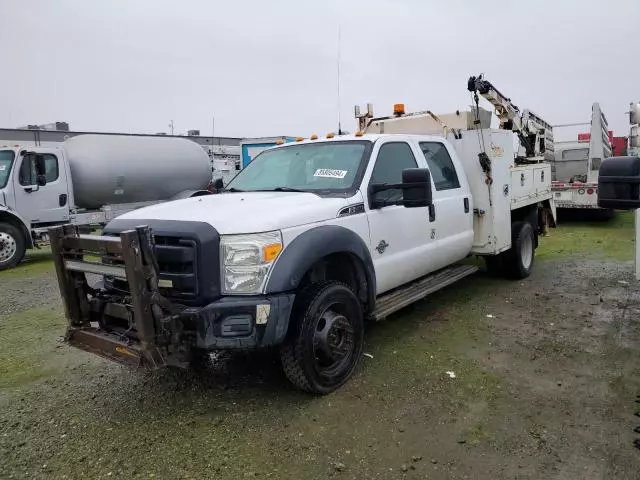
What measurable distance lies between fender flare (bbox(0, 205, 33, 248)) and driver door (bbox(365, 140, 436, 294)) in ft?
27.4

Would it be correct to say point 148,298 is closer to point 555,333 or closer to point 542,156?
point 555,333

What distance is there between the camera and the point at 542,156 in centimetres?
852

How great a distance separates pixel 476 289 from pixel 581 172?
351 inches

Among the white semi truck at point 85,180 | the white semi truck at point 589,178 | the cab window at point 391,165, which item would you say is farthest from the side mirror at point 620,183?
the white semi truck at point 589,178

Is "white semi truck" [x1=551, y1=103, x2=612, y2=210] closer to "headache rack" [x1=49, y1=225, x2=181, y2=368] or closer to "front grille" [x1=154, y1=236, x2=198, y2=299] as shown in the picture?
"front grille" [x1=154, y1=236, x2=198, y2=299]

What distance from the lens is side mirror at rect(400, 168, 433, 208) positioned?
3.99 m

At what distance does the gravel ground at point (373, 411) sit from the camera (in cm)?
293

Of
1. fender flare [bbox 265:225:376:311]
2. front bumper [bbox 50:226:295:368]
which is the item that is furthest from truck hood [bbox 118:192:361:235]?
front bumper [bbox 50:226:295:368]

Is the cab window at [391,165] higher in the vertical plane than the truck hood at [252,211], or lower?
higher

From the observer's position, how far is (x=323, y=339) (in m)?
3.67

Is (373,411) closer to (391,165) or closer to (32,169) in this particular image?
(391,165)

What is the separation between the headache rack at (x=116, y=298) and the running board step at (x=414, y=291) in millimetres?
1874

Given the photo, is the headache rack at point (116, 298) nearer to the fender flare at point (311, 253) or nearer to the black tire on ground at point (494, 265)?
the fender flare at point (311, 253)

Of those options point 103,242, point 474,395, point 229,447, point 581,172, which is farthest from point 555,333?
point 581,172
